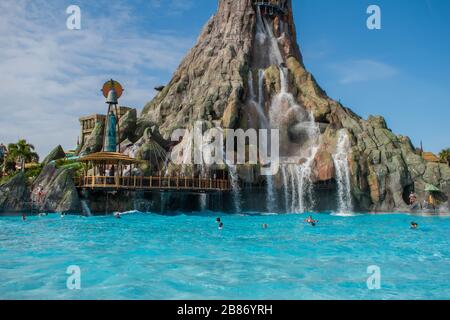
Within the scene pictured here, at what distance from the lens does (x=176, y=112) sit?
64.9m

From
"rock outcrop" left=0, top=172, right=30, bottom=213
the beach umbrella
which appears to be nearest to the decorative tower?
"rock outcrop" left=0, top=172, right=30, bottom=213

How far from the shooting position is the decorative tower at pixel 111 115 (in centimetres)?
4659

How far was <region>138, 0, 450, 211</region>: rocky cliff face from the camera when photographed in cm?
5034

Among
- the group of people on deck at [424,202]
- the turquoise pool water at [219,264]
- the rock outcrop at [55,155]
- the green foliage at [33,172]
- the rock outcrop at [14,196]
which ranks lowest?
the turquoise pool water at [219,264]

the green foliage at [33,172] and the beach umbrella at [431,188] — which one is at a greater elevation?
the green foliage at [33,172]

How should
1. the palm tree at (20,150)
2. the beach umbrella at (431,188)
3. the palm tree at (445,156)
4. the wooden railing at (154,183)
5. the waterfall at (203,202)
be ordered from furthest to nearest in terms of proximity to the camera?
1. the palm tree at (445,156)
2. the palm tree at (20,150)
3. the beach umbrella at (431,188)
4. the waterfall at (203,202)
5. the wooden railing at (154,183)

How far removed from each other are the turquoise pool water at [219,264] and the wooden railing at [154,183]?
11470mm

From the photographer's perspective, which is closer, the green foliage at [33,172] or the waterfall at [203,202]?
the green foliage at [33,172]

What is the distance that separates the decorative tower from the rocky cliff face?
800 centimetres

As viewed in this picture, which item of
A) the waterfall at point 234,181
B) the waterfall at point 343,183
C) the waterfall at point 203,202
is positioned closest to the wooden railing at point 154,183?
the waterfall at point 234,181

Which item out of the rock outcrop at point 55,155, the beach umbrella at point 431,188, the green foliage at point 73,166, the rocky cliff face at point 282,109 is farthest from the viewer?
the rock outcrop at point 55,155

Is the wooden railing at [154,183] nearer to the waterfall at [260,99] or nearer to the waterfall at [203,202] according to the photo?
the waterfall at [203,202]
